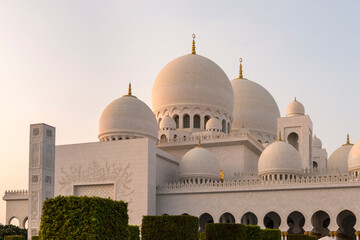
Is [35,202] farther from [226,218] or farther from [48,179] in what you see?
[226,218]

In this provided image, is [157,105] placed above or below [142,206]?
above

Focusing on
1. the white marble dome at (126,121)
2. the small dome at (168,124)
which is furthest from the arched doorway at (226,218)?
the small dome at (168,124)

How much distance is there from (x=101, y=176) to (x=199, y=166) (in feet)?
17.9

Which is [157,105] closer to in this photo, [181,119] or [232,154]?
[181,119]

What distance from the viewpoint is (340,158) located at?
33.0 m

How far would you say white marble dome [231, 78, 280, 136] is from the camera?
1551 inches

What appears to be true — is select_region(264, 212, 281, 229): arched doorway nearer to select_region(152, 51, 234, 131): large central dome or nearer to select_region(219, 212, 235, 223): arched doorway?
select_region(219, 212, 235, 223): arched doorway

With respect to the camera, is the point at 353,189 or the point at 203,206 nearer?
the point at 353,189

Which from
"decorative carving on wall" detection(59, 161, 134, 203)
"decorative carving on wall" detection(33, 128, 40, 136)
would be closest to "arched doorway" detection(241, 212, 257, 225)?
"decorative carving on wall" detection(59, 161, 134, 203)

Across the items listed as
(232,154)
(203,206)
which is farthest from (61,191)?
(232,154)

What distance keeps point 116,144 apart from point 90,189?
2901mm

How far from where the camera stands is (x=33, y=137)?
19484 mm

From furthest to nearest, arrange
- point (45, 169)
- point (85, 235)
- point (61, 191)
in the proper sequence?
point (61, 191)
point (45, 169)
point (85, 235)

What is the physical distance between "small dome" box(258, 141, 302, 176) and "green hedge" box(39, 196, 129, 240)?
18.1 metres
